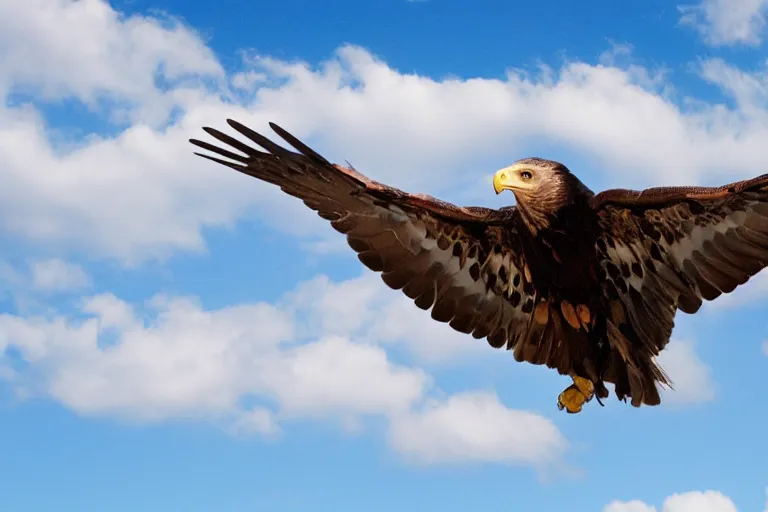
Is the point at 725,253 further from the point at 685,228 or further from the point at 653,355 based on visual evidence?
the point at 653,355

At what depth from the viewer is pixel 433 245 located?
1089 centimetres

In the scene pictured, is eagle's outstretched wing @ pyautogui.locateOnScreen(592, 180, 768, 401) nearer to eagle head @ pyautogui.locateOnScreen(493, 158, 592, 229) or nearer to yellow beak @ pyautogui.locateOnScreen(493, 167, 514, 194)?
eagle head @ pyautogui.locateOnScreen(493, 158, 592, 229)

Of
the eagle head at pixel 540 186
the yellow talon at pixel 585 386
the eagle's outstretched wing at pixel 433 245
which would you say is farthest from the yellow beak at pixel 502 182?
the yellow talon at pixel 585 386

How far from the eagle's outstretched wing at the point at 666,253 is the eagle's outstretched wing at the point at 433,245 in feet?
2.39

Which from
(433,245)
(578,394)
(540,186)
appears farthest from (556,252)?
(578,394)

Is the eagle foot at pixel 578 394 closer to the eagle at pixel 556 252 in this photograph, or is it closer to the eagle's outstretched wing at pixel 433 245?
the eagle at pixel 556 252

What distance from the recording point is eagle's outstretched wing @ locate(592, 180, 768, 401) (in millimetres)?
9680

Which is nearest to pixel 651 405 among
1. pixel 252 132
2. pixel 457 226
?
pixel 457 226

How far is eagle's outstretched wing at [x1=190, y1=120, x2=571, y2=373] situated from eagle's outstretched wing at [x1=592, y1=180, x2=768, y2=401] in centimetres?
73

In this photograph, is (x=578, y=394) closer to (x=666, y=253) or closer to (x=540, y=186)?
(x=666, y=253)

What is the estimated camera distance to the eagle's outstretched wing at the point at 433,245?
10469 millimetres

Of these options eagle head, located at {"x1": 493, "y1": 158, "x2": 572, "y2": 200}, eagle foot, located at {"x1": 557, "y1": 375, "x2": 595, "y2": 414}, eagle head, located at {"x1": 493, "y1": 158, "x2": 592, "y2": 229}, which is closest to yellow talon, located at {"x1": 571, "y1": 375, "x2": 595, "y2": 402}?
eagle foot, located at {"x1": 557, "y1": 375, "x2": 595, "y2": 414}

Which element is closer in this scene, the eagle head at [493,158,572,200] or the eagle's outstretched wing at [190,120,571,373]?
the eagle head at [493,158,572,200]

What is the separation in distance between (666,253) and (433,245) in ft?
7.47
